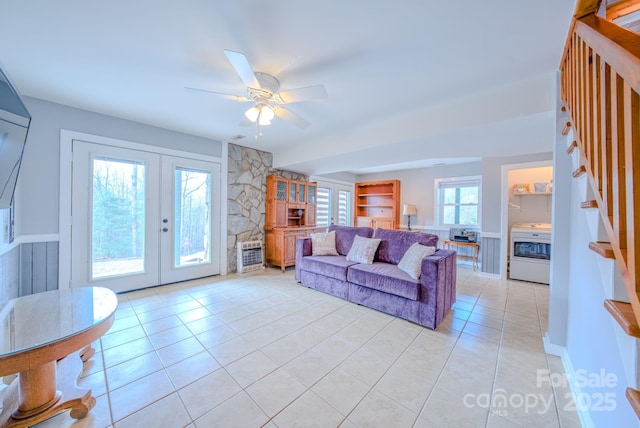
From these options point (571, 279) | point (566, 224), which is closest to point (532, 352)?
point (571, 279)

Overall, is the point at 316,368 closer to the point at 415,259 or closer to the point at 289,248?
the point at 415,259

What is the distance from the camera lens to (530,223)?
14.9 feet

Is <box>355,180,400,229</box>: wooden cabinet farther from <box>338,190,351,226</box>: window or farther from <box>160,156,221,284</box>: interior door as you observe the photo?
<box>160,156,221,284</box>: interior door

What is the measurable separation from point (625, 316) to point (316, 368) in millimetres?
1722

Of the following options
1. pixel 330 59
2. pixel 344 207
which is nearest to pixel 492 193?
pixel 344 207

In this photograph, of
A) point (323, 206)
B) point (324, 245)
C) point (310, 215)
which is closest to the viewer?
point (324, 245)

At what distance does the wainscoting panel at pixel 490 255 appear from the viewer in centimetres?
439

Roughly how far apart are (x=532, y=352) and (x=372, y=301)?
58.4 inches

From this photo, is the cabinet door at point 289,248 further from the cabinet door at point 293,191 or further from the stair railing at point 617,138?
the stair railing at point 617,138

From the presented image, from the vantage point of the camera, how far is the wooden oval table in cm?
119

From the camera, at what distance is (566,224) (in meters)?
1.99

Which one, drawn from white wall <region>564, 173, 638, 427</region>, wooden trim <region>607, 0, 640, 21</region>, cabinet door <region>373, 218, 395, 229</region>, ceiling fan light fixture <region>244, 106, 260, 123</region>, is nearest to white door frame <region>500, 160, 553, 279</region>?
white wall <region>564, 173, 638, 427</region>

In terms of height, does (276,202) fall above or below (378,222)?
above

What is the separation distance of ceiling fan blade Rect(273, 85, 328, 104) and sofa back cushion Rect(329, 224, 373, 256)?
2.33 meters
